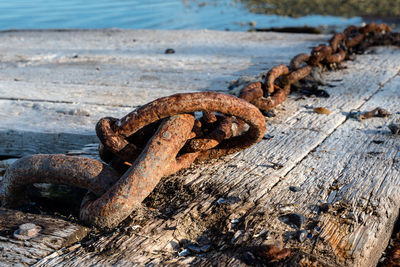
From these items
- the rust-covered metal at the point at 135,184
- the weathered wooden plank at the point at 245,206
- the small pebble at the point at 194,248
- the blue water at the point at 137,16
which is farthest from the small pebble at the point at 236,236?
the blue water at the point at 137,16

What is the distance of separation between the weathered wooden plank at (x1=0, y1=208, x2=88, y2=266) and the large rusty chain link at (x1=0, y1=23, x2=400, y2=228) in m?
0.07

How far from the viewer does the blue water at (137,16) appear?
33.8 feet

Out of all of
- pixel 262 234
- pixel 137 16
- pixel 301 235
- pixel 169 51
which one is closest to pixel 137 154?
pixel 262 234

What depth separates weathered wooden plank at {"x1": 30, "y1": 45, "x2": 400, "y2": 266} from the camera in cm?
127

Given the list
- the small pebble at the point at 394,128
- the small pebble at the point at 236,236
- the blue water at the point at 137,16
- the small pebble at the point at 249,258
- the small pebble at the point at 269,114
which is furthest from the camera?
the blue water at the point at 137,16

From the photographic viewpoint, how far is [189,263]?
123 cm

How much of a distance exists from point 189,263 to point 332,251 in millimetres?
428

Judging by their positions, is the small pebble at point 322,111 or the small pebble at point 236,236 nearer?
the small pebble at point 236,236

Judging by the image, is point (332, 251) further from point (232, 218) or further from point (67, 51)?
point (67, 51)

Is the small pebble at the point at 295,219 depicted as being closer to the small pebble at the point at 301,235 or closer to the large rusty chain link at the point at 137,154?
the small pebble at the point at 301,235

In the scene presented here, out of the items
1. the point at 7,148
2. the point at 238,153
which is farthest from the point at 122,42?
the point at 238,153

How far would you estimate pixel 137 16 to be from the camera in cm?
1144

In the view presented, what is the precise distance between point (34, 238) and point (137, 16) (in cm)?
1077

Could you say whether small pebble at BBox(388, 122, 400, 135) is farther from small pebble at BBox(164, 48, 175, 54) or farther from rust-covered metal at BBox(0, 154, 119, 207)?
small pebble at BBox(164, 48, 175, 54)
